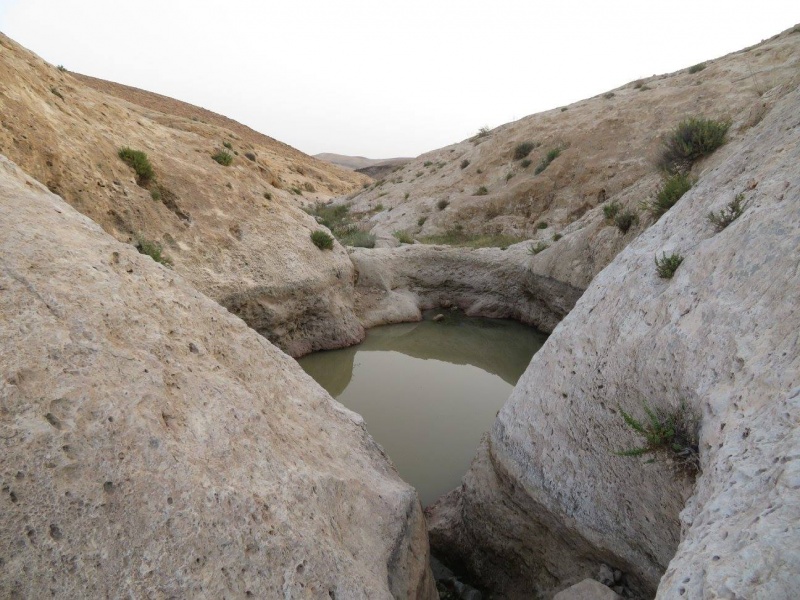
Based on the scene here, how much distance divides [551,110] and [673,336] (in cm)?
2732

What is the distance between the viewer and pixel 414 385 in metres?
8.73

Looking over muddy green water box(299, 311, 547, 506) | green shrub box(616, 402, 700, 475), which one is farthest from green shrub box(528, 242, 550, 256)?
green shrub box(616, 402, 700, 475)

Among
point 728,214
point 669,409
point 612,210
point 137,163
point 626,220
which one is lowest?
point 669,409

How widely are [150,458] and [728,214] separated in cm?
452

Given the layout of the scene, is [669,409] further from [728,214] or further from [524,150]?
[524,150]

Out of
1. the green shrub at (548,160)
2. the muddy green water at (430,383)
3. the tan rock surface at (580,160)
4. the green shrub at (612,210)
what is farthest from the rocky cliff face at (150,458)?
the green shrub at (548,160)

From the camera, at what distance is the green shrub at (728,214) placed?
3.46 meters

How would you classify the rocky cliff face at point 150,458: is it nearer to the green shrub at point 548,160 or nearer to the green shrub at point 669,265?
the green shrub at point 669,265

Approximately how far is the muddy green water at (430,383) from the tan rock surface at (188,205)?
1.18m

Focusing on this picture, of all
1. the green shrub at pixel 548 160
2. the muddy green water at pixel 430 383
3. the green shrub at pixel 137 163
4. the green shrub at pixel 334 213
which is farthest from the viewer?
the green shrub at pixel 334 213

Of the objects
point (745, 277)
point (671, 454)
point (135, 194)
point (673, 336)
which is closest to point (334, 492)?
point (671, 454)

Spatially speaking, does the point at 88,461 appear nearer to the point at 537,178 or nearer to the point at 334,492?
the point at 334,492

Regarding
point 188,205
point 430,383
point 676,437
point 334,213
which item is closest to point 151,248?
point 188,205

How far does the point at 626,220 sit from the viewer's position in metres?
9.20
